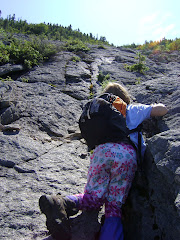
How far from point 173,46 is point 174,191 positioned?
2964 centimetres

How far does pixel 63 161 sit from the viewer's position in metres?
5.29

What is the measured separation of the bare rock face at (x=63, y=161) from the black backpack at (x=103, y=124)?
513mm

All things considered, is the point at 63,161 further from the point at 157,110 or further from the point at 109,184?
the point at 157,110

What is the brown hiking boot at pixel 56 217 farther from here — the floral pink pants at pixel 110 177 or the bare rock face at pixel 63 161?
the floral pink pants at pixel 110 177

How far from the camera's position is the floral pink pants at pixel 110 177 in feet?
11.5

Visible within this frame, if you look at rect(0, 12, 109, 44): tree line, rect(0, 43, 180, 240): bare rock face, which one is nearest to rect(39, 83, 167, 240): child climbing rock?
rect(0, 43, 180, 240): bare rock face

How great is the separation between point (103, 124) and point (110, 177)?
830mm

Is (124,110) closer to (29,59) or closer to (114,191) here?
(114,191)

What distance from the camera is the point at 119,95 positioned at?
4383 mm

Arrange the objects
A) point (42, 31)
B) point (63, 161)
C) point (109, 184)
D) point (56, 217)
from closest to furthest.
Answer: point (56, 217) < point (109, 184) < point (63, 161) < point (42, 31)

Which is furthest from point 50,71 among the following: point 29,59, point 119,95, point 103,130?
point 103,130

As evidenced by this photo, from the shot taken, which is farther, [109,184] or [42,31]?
[42,31]

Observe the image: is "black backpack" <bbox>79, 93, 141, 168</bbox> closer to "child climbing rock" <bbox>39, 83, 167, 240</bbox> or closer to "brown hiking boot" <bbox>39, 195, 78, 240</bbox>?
"child climbing rock" <bbox>39, 83, 167, 240</bbox>

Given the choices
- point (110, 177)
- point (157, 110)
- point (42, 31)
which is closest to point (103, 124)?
point (110, 177)
